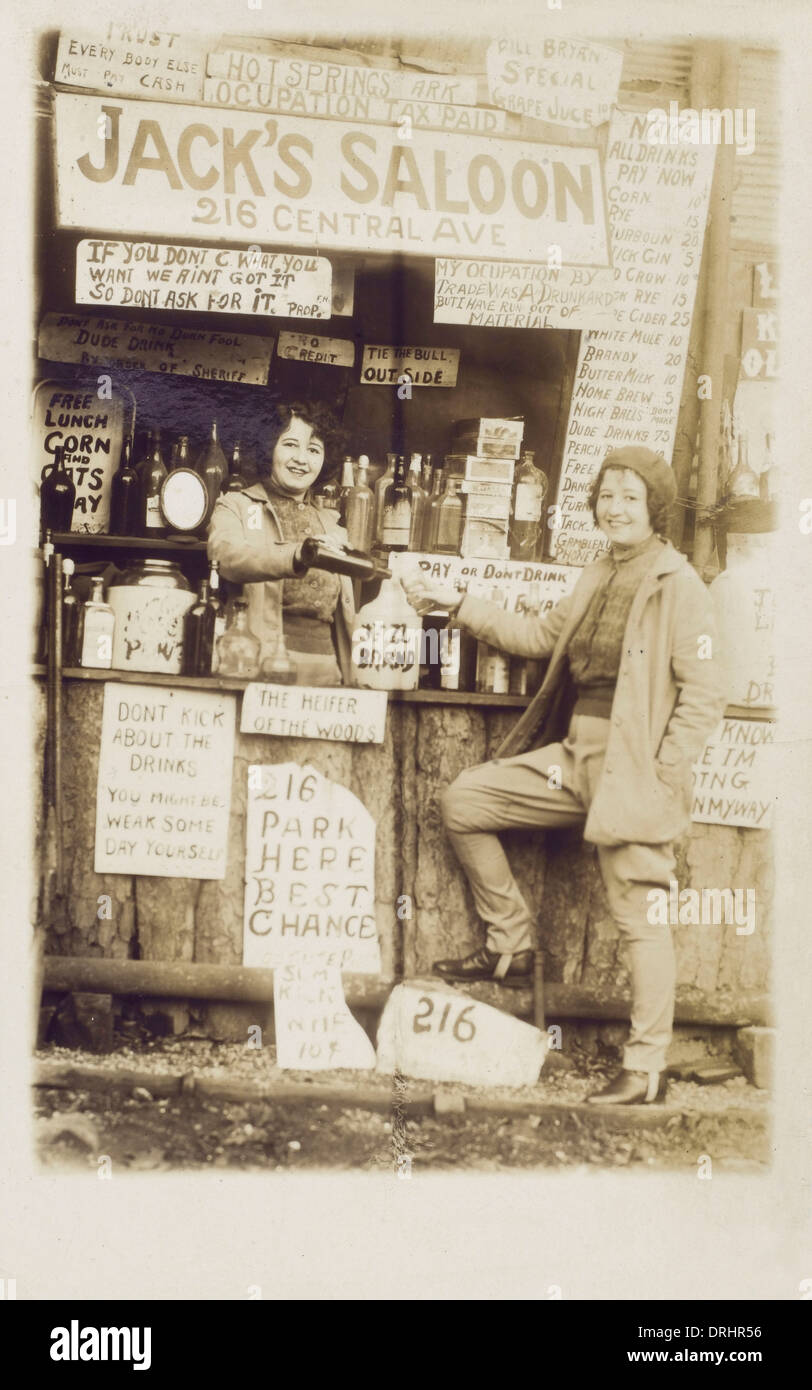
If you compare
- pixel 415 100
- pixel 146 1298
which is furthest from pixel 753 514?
pixel 146 1298

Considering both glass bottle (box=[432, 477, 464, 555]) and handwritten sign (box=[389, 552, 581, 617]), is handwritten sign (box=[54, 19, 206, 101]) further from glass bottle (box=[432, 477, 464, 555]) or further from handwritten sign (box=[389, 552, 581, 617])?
handwritten sign (box=[389, 552, 581, 617])

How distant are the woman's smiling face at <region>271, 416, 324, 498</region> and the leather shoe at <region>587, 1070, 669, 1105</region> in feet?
7.11

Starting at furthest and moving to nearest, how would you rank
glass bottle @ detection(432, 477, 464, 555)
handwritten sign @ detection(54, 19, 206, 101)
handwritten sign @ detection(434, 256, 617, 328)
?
glass bottle @ detection(432, 477, 464, 555) → handwritten sign @ detection(434, 256, 617, 328) → handwritten sign @ detection(54, 19, 206, 101)

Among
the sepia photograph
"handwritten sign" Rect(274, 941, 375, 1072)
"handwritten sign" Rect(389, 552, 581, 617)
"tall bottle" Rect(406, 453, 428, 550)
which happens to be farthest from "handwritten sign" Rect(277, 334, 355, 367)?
"handwritten sign" Rect(274, 941, 375, 1072)

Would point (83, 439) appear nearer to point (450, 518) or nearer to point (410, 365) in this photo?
point (410, 365)

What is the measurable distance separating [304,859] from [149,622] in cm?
92

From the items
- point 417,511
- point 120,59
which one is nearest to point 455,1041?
point 417,511

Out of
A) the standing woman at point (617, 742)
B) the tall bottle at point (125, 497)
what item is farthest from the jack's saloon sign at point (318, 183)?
the standing woman at point (617, 742)

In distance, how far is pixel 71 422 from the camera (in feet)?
13.3

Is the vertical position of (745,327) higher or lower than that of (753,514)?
higher

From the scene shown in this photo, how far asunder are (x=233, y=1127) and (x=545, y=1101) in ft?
3.26

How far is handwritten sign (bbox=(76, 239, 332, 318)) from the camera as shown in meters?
Result: 4.00
